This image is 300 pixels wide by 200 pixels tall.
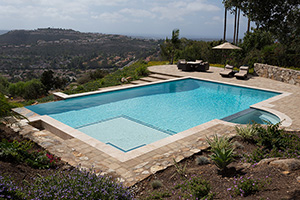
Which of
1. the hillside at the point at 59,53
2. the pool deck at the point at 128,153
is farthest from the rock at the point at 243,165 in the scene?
the hillside at the point at 59,53

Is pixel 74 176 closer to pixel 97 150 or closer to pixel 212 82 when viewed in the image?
pixel 97 150

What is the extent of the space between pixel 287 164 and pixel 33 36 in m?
106

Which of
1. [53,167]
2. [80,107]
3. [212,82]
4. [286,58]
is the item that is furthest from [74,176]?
[286,58]

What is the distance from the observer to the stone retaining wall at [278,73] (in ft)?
45.2

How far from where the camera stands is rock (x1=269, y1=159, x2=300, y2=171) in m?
3.75

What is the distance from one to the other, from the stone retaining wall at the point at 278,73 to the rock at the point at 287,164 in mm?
11762

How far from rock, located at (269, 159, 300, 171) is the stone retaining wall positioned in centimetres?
1176

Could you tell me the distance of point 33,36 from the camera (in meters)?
94.1

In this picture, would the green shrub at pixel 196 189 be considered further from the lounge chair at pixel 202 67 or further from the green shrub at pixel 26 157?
the lounge chair at pixel 202 67

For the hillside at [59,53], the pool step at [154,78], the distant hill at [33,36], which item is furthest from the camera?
the distant hill at [33,36]

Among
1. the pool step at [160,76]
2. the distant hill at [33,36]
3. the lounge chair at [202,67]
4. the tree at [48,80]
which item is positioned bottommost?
the tree at [48,80]

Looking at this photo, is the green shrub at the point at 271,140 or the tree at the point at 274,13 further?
the tree at the point at 274,13

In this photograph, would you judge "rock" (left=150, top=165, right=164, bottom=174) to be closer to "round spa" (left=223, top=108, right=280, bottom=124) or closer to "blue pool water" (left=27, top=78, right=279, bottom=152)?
"blue pool water" (left=27, top=78, right=279, bottom=152)

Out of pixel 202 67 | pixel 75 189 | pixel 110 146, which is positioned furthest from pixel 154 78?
pixel 75 189
